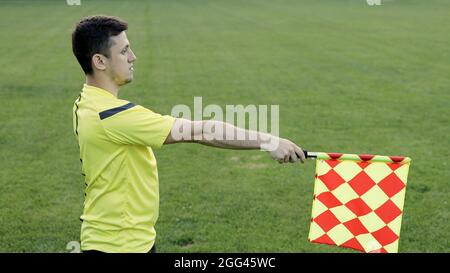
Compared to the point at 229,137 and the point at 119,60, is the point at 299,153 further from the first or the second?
the point at 119,60

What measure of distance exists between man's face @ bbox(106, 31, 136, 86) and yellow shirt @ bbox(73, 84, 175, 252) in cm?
11

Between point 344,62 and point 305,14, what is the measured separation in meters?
18.0

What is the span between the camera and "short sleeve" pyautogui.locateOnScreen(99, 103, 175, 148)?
3279 millimetres

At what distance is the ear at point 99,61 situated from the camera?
3404 millimetres

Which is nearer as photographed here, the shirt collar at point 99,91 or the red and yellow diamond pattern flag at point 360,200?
the shirt collar at point 99,91

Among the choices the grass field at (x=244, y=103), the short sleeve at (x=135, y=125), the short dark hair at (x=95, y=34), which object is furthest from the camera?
the grass field at (x=244, y=103)

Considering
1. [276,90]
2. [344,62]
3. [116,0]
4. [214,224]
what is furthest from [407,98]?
[116,0]

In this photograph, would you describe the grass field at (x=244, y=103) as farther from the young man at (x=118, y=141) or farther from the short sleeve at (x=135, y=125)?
the short sleeve at (x=135, y=125)

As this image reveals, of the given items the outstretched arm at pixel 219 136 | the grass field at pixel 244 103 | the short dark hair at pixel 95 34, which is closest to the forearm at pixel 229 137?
the outstretched arm at pixel 219 136

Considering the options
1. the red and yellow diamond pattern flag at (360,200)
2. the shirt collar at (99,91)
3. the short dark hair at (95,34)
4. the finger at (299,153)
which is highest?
the short dark hair at (95,34)

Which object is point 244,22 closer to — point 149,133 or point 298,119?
point 298,119

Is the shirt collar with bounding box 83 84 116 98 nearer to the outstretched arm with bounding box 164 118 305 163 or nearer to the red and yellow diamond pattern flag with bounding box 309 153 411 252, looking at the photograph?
the outstretched arm with bounding box 164 118 305 163

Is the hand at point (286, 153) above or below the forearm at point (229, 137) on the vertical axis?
below

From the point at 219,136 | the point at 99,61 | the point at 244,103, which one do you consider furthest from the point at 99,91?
the point at 244,103
